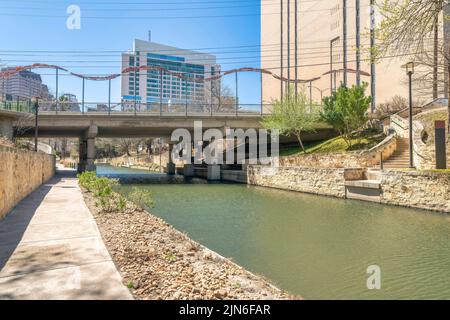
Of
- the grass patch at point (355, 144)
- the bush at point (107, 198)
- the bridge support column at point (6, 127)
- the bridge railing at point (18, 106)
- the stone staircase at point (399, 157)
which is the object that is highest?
the bridge railing at point (18, 106)

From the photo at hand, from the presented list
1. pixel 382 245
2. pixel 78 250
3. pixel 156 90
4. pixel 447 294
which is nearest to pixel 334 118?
pixel 382 245

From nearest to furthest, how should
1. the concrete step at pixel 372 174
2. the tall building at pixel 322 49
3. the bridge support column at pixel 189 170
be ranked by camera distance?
the concrete step at pixel 372 174, the bridge support column at pixel 189 170, the tall building at pixel 322 49

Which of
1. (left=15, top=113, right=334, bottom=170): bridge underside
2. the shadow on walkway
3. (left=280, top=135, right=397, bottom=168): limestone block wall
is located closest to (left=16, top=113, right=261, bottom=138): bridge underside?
(left=15, top=113, right=334, bottom=170): bridge underside

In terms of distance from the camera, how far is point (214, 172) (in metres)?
34.6

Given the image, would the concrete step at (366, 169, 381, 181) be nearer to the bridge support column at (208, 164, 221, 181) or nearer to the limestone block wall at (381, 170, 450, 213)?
the limestone block wall at (381, 170, 450, 213)

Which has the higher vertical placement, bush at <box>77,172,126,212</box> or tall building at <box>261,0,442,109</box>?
tall building at <box>261,0,442,109</box>

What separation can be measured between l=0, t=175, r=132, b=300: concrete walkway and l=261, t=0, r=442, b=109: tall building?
3165 cm

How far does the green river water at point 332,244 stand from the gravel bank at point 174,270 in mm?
1078

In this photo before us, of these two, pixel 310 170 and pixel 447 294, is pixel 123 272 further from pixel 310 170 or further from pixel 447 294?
pixel 310 170

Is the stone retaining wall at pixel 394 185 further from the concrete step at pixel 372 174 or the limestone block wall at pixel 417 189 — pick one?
the concrete step at pixel 372 174

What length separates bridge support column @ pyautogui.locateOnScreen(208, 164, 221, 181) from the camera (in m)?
34.5

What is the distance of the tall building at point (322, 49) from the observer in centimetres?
4131

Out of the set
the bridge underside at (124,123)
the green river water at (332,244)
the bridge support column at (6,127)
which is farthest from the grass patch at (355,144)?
the bridge support column at (6,127)

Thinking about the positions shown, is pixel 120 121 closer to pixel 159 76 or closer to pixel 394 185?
pixel 394 185
